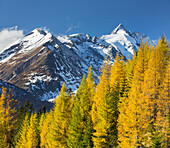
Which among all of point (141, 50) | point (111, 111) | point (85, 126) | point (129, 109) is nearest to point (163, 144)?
point (129, 109)

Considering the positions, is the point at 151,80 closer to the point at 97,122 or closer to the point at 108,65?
the point at 108,65

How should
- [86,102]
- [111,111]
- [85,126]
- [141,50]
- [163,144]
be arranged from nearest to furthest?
[163,144] → [111,111] → [85,126] → [86,102] → [141,50]

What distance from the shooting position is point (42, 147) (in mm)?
38812

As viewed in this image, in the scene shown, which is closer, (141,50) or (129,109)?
(129,109)

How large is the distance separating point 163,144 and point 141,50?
23.7 metres

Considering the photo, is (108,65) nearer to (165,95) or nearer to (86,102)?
(86,102)

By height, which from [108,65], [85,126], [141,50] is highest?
[141,50]

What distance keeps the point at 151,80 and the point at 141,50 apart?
382 inches

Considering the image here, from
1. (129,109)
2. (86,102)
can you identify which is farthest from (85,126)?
(129,109)

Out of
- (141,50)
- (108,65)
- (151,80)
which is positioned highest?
(141,50)

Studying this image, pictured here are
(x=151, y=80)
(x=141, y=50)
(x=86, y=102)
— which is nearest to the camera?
(x=86, y=102)

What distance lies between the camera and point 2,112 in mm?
33625

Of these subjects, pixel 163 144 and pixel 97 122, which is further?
pixel 97 122

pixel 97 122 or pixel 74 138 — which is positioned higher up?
pixel 97 122
